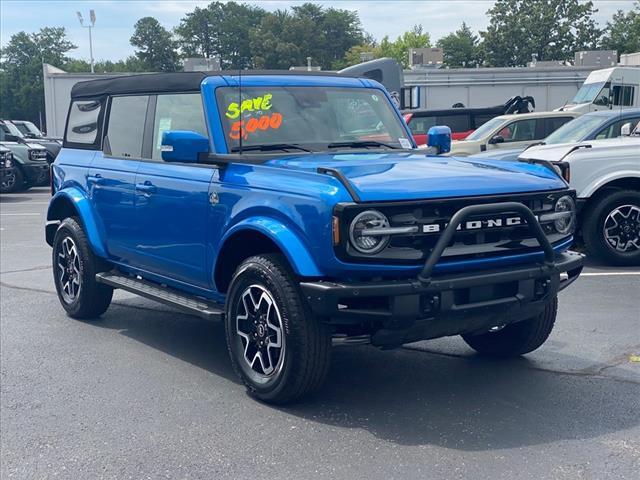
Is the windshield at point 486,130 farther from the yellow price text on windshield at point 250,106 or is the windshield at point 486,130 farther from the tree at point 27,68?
the tree at point 27,68

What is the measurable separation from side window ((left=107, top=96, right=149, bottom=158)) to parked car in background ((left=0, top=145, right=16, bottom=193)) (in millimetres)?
14702

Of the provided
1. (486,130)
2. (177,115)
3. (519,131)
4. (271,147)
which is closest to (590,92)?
(519,131)

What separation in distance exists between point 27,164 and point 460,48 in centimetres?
8000

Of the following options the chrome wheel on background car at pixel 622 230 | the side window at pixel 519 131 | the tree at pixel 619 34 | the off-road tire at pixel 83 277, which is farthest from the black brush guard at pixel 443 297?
the tree at pixel 619 34

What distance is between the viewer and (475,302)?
4527 mm

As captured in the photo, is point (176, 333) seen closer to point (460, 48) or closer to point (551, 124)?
point (551, 124)

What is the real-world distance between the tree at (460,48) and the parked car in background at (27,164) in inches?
2806

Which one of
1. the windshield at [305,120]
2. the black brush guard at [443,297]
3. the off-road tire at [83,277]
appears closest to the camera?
the black brush guard at [443,297]

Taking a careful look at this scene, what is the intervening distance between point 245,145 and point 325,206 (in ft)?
4.42

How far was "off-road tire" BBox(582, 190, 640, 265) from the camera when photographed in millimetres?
8906

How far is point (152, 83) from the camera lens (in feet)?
21.2

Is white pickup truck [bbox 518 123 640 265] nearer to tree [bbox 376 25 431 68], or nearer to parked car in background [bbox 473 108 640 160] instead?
parked car in background [bbox 473 108 640 160]

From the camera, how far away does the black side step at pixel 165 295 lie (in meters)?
5.43

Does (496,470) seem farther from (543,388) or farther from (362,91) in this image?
(362,91)
